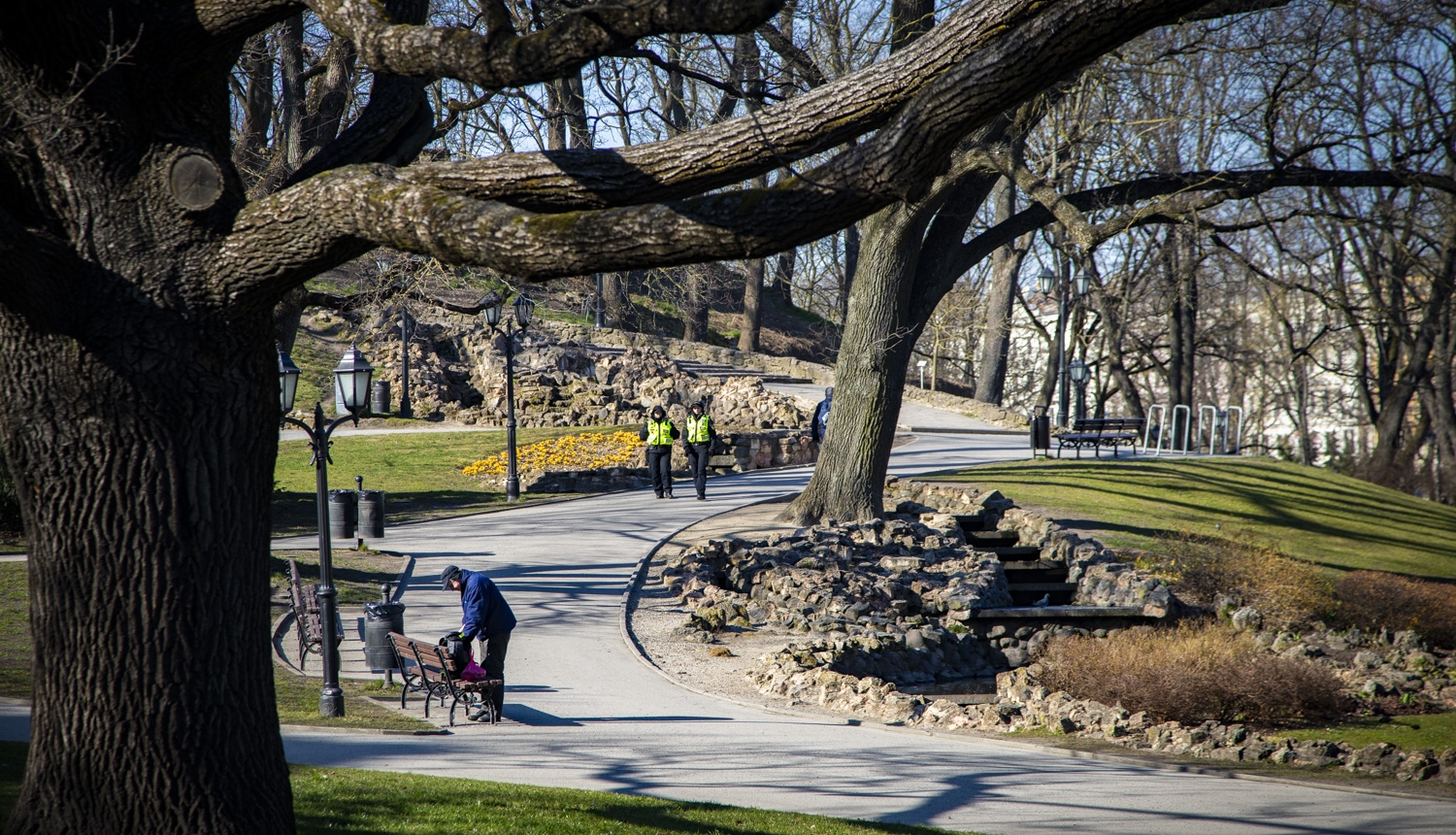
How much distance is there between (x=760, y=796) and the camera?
8.14m

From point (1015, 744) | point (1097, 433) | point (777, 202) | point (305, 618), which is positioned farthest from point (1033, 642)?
point (1097, 433)

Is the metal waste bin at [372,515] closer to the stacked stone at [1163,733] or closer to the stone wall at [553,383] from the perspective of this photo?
the stacked stone at [1163,733]

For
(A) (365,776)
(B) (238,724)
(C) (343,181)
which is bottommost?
(A) (365,776)

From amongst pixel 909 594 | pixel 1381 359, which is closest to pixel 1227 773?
pixel 909 594

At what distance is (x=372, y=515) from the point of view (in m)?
18.4

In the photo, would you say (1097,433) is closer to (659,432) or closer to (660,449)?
(660,449)

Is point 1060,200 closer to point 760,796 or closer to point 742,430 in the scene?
point 760,796

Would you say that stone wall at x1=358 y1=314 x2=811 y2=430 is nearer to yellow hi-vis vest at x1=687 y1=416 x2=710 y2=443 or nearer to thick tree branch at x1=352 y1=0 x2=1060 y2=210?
yellow hi-vis vest at x1=687 y1=416 x2=710 y2=443

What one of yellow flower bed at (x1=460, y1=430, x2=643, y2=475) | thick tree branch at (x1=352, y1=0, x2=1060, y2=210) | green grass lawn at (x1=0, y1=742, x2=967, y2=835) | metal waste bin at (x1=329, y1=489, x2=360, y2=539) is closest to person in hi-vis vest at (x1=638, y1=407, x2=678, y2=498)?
yellow flower bed at (x1=460, y1=430, x2=643, y2=475)

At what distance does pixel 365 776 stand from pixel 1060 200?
34.1ft

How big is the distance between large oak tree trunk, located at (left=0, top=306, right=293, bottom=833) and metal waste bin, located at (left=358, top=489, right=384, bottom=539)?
43.8ft

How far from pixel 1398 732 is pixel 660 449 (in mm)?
14024

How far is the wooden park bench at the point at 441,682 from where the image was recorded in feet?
33.7

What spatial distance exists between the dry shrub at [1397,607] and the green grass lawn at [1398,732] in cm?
336
